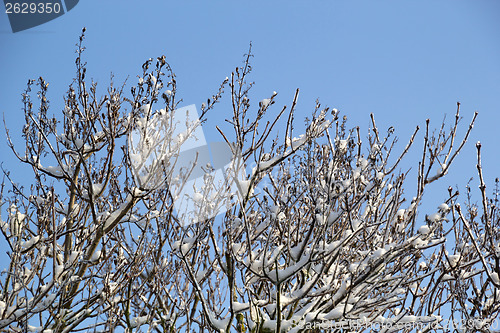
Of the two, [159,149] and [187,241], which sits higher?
[159,149]

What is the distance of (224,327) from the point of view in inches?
180

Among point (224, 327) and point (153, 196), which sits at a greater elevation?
point (153, 196)

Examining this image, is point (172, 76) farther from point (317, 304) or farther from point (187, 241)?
point (317, 304)

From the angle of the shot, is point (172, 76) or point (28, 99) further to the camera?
point (28, 99)

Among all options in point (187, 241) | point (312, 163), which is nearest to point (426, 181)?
point (312, 163)

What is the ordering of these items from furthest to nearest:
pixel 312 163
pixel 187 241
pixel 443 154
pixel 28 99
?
pixel 28 99
pixel 312 163
pixel 443 154
pixel 187 241

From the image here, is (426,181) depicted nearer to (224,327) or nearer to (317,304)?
(317,304)

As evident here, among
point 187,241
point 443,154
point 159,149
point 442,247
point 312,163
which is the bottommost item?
point 442,247

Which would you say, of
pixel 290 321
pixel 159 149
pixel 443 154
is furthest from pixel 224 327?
pixel 443 154

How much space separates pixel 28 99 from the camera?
5.91m

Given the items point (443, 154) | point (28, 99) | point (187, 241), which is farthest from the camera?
point (28, 99)

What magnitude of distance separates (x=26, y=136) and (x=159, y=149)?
2.18 m

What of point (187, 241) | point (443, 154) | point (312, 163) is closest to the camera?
point (187, 241)

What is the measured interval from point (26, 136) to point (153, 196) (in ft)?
Result: 5.99
